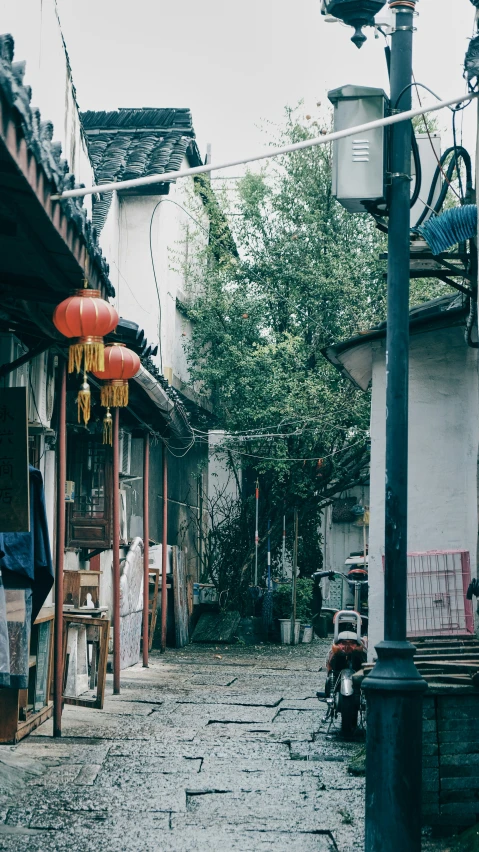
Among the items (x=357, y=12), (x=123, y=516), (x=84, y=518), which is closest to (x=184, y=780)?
(x=357, y=12)

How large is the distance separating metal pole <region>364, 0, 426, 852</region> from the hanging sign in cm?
245

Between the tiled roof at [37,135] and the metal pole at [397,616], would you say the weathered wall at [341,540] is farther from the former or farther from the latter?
the metal pole at [397,616]

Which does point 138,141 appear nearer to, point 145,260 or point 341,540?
point 145,260

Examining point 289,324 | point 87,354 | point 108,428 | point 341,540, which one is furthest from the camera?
point 341,540

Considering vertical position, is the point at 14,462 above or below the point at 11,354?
below

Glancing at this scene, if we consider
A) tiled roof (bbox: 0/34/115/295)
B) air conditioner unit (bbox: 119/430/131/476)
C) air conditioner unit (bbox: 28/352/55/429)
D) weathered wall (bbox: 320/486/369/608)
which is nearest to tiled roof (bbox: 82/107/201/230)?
air conditioner unit (bbox: 119/430/131/476)

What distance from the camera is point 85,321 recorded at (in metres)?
7.80

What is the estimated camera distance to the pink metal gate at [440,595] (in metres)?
10.5

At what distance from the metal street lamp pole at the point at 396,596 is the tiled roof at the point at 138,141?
14.3 metres

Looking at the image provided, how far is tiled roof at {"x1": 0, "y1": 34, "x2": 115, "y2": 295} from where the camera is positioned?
4445mm

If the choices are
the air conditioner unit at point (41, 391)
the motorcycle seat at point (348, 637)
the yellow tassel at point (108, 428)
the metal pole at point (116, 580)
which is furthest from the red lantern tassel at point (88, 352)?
the metal pole at point (116, 580)

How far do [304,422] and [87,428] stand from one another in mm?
9118

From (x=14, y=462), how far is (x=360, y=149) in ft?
10.2

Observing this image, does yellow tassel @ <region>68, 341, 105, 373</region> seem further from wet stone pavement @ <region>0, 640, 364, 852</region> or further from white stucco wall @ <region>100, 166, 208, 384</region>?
white stucco wall @ <region>100, 166, 208, 384</region>
